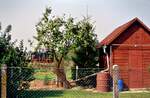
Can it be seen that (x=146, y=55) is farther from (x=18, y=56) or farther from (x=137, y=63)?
(x=18, y=56)

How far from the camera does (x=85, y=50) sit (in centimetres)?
2942

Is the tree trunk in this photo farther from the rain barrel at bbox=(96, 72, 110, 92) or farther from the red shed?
the rain barrel at bbox=(96, 72, 110, 92)

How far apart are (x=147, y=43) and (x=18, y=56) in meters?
11.4

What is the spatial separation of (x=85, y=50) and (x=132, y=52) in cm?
477

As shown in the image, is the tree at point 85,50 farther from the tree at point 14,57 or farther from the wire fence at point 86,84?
the tree at point 14,57

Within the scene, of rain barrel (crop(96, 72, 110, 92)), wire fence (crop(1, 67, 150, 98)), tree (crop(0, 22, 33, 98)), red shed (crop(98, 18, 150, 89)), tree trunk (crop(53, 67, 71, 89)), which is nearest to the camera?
tree (crop(0, 22, 33, 98))

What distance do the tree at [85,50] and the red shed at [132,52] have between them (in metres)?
2.19

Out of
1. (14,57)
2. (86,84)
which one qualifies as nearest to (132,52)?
(86,84)

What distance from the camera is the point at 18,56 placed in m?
19.2

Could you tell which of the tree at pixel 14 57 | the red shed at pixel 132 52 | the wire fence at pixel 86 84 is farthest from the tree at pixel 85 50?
the tree at pixel 14 57

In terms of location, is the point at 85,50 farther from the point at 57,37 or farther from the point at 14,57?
the point at 14,57

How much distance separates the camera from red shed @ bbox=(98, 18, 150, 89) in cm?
2566

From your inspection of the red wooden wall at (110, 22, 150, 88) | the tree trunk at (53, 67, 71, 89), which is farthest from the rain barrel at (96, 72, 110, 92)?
the tree trunk at (53, 67, 71, 89)

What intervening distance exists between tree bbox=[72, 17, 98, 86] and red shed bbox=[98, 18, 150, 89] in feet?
7.20
